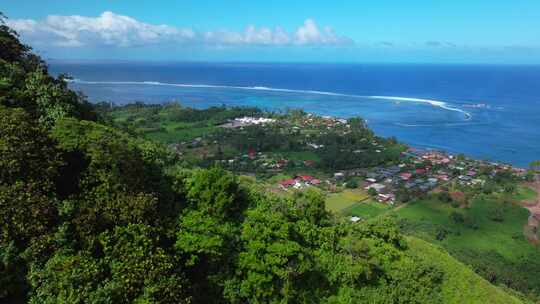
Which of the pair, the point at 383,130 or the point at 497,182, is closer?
the point at 497,182

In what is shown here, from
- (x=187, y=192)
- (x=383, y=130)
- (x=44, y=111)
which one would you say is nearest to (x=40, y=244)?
(x=187, y=192)

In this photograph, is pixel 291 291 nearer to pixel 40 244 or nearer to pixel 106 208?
pixel 106 208

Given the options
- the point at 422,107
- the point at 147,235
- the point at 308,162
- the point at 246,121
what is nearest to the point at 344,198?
the point at 308,162

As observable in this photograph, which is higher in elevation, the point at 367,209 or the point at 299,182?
the point at 299,182

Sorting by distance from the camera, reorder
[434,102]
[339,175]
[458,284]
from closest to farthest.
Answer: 1. [458,284]
2. [339,175]
3. [434,102]

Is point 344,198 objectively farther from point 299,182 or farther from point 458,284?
point 458,284

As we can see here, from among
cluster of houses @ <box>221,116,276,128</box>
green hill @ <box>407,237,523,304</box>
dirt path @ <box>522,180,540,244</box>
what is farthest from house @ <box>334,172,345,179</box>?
green hill @ <box>407,237,523,304</box>

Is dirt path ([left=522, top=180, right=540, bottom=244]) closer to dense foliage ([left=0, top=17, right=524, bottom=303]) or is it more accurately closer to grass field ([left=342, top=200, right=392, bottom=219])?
grass field ([left=342, top=200, right=392, bottom=219])
